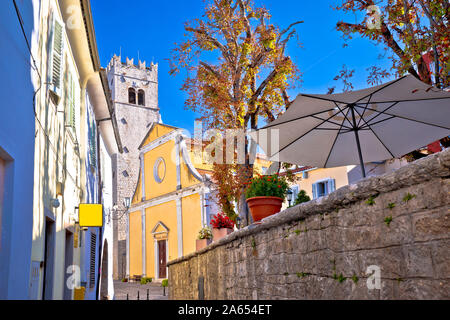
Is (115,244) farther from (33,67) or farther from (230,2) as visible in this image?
(33,67)

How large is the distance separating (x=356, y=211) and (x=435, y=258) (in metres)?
0.77

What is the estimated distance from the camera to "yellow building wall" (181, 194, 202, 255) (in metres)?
24.3

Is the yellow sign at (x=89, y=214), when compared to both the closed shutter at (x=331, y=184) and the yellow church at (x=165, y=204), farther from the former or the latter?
the yellow church at (x=165, y=204)

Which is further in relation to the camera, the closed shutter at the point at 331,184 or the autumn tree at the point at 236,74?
the closed shutter at the point at 331,184

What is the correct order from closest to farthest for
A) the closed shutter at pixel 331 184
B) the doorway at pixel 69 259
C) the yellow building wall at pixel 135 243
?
the doorway at pixel 69 259 < the closed shutter at pixel 331 184 < the yellow building wall at pixel 135 243

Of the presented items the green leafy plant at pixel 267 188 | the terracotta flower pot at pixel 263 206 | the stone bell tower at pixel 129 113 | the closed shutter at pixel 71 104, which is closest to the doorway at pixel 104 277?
the closed shutter at pixel 71 104

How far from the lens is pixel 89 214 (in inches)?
316

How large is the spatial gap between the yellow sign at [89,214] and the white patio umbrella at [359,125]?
10.2 feet

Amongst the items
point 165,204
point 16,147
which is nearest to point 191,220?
point 165,204

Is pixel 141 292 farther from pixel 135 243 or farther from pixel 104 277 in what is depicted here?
pixel 135 243

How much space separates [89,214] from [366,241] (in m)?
6.00

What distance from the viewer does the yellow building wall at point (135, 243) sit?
1152 inches

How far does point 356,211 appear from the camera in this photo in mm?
3123

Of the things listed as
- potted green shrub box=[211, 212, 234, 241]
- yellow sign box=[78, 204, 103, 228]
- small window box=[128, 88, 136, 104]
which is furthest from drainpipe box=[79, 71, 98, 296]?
small window box=[128, 88, 136, 104]
